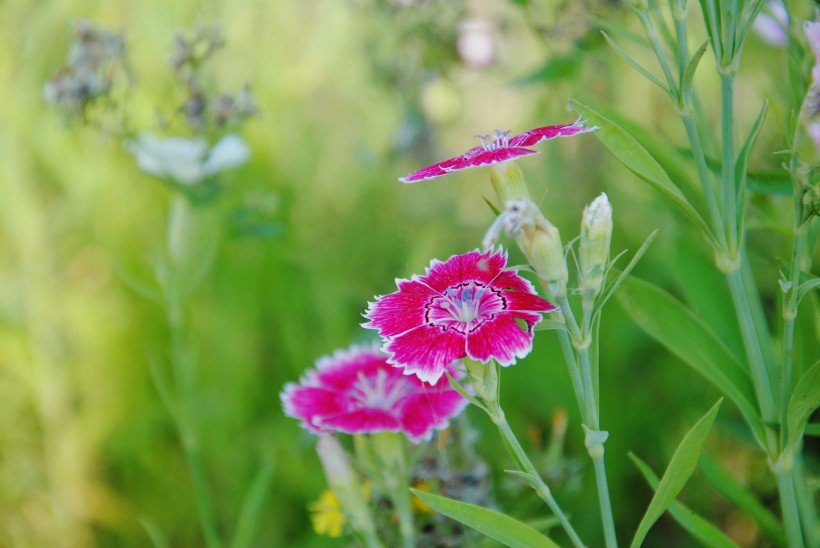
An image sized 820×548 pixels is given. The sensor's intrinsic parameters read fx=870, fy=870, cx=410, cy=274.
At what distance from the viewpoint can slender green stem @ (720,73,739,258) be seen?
0.57m

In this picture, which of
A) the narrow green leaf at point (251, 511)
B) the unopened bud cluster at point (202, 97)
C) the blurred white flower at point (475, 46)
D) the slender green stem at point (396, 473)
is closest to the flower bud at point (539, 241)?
the slender green stem at point (396, 473)

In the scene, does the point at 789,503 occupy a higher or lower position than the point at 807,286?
lower

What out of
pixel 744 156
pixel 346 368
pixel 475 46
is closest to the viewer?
pixel 744 156

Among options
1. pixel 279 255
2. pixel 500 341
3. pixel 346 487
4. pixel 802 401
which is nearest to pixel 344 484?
pixel 346 487

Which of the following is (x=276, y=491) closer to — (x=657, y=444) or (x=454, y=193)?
(x=657, y=444)

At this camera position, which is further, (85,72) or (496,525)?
(85,72)

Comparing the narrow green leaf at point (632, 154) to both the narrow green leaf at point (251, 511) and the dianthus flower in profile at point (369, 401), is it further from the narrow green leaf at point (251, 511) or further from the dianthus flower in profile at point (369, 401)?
the narrow green leaf at point (251, 511)

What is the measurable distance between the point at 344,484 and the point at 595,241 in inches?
10.7

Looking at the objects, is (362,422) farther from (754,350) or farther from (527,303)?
(754,350)

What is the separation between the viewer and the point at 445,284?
0.54 meters

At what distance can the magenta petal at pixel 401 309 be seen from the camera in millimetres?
515

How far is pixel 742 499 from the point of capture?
0.71m

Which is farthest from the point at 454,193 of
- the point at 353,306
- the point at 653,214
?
the point at 653,214

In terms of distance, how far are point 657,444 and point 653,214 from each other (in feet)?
1.07
